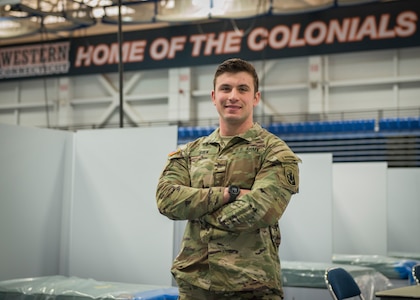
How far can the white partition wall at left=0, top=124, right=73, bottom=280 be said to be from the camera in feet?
16.9

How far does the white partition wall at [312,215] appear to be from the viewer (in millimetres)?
7203

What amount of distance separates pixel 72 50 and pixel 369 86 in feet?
23.0

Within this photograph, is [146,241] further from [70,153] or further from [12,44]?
[12,44]

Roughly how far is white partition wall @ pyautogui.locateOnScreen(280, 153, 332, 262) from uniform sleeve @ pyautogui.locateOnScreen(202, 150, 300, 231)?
4.90m

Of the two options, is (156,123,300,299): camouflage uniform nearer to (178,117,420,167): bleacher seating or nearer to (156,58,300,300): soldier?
(156,58,300,300): soldier

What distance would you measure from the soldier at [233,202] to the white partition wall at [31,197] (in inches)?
119

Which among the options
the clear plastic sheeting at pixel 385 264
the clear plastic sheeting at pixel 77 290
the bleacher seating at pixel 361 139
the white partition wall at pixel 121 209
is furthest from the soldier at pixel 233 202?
the bleacher seating at pixel 361 139

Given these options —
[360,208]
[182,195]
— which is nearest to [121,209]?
[182,195]

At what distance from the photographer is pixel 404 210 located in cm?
1002

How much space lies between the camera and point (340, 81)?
1472cm

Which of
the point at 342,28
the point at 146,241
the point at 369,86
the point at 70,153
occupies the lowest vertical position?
the point at 146,241

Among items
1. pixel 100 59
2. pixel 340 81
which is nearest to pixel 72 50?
pixel 100 59

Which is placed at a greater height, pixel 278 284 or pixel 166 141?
pixel 166 141

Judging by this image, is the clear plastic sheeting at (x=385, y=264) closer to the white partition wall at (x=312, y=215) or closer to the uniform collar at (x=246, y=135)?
the white partition wall at (x=312, y=215)
